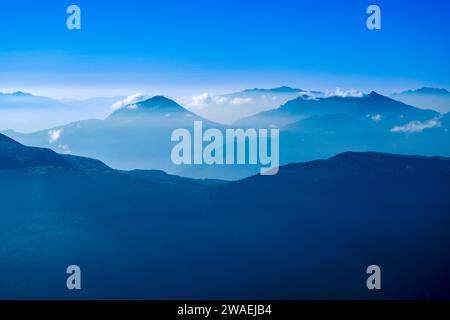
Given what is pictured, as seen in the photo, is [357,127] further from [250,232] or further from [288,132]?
[250,232]

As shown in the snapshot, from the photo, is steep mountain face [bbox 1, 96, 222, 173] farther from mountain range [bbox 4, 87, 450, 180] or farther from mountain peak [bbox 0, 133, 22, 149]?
mountain peak [bbox 0, 133, 22, 149]

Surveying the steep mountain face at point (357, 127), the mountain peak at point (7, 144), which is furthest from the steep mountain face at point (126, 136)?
the mountain peak at point (7, 144)

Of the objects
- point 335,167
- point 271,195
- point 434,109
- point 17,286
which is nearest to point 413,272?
point 335,167

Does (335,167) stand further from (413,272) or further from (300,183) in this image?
(413,272)

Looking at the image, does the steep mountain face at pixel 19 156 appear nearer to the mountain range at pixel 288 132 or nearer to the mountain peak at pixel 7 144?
the mountain peak at pixel 7 144

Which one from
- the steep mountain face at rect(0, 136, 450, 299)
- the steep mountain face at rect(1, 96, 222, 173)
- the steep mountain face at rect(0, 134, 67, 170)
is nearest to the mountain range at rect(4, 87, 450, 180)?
the steep mountain face at rect(1, 96, 222, 173)

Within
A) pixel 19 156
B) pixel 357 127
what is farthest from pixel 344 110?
pixel 19 156
